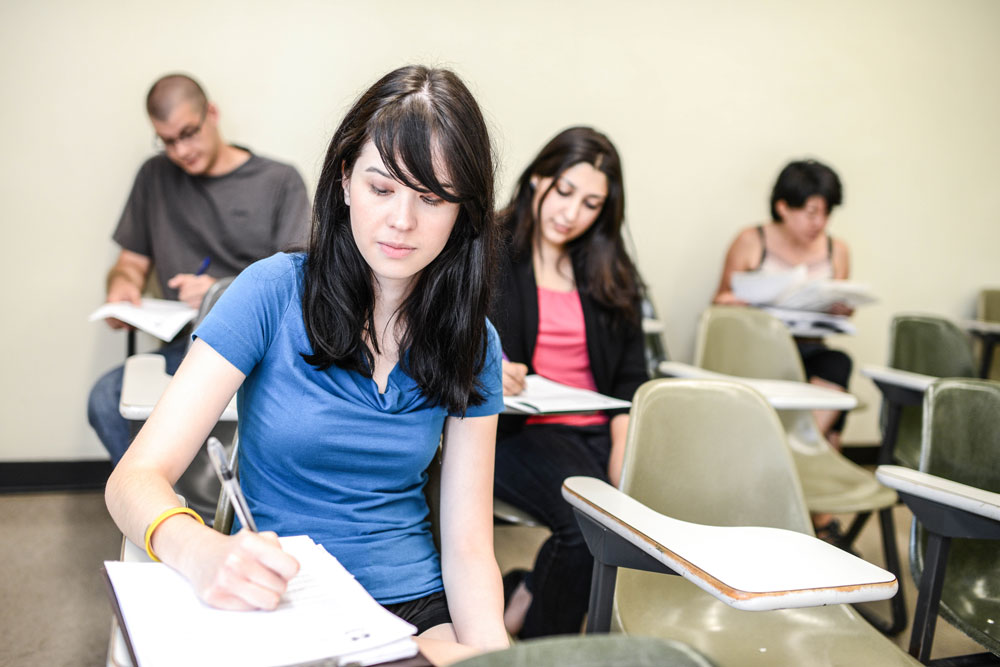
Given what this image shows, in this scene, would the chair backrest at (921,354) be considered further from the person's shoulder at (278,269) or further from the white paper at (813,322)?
the person's shoulder at (278,269)

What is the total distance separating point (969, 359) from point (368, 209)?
255cm

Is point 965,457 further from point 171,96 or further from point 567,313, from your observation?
point 171,96

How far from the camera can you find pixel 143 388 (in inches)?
65.8

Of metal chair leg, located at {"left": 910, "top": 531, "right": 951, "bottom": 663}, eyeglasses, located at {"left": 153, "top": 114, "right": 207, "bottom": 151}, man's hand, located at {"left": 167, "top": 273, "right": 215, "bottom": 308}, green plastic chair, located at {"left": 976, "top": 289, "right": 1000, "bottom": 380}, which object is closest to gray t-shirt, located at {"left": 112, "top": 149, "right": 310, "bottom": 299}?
eyeglasses, located at {"left": 153, "top": 114, "right": 207, "bottom": 151}

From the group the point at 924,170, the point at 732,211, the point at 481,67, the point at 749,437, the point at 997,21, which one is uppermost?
the point at 997,21

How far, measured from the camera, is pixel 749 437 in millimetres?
1607

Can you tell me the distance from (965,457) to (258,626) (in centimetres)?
161

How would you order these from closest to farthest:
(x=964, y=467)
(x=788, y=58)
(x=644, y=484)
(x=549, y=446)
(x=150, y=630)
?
(x=150, y=630)
(x=644, y=484)
(x=964, y=467)
(x=549, y=446)
(x=788, y=58)

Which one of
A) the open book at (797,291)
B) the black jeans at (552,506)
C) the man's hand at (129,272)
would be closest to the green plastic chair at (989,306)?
the open book at (797,291)

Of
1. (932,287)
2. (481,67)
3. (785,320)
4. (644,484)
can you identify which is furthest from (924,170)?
(644,484)

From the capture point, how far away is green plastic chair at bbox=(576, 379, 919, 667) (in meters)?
1.47

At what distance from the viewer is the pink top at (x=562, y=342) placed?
2.24 metres

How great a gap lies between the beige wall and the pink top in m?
0.66

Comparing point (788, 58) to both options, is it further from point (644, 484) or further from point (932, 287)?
point (644, 484)
